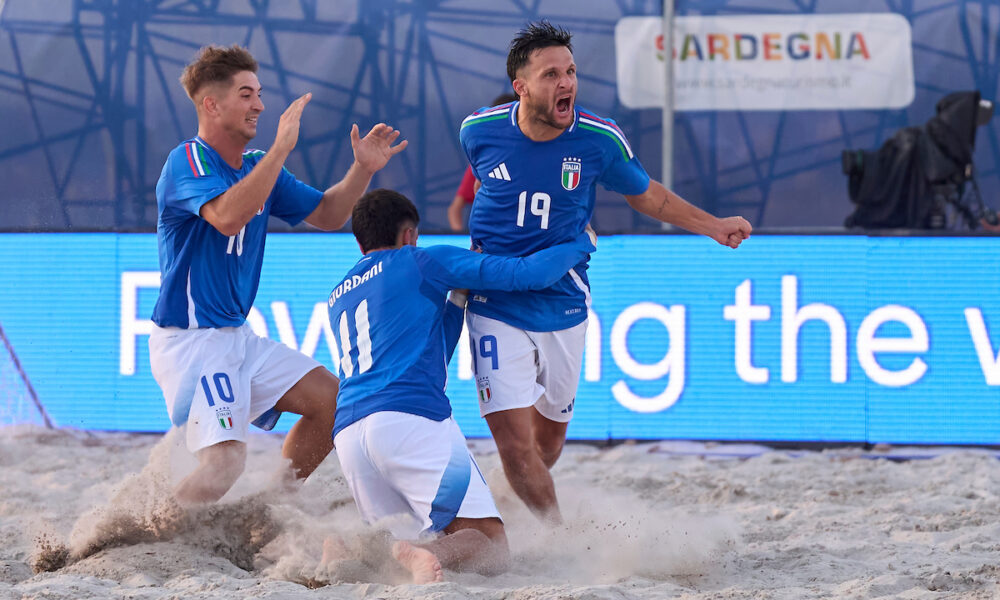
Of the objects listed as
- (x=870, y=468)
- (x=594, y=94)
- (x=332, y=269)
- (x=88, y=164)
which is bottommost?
(x=870, y=468)

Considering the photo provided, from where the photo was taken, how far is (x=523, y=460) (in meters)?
3.75

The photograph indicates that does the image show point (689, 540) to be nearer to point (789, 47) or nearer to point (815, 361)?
point (815, 361)

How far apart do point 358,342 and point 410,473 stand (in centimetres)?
47

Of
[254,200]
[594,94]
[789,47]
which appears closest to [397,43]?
[594,94]

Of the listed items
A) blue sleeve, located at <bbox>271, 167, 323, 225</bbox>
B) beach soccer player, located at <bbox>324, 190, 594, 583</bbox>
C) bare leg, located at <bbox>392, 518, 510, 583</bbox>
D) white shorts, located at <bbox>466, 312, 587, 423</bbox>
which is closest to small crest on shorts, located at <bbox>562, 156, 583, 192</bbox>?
beach soccer player, located at <bbox>324, 190, 594, 583</bbox>

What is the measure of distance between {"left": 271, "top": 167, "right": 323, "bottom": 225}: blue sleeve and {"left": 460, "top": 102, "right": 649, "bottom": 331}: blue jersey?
2.13ft

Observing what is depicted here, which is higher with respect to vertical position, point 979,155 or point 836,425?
point 979,155

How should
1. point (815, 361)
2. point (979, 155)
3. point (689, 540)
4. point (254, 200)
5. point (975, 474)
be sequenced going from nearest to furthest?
1. point (254, 200)
2. point (689, 540)
3. point (975, 474)
4. point (815, 361)
5. point (979, 155)

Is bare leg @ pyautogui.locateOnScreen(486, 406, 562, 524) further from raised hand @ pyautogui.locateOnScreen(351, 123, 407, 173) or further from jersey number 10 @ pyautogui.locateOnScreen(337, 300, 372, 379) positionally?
raised hand @ pyautogui.locateOnScreen(351, 123, 407, 173)

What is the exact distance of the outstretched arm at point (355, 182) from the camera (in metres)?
4.02

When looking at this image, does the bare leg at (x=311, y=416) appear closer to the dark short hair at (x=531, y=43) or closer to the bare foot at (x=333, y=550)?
the bare foot at (x=333, y=550)

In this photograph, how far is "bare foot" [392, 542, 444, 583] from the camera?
3.00m

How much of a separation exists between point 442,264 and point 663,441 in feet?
9.87

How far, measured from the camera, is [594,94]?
7.65m
